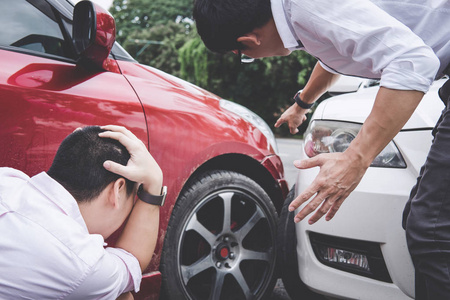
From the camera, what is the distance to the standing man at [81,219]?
1.09 meters

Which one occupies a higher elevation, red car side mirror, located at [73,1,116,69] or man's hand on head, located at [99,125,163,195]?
red car side mirror, located at [73,1,116,69]

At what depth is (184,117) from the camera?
1990 mm

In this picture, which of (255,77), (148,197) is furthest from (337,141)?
(255,77)

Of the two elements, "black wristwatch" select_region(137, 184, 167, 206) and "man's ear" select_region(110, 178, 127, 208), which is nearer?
"man's ear" select_region(110, 178, 127, 208)

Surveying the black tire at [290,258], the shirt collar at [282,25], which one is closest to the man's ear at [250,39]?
the shirt collar at [282,25]

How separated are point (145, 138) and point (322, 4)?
919mm

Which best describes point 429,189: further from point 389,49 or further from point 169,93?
point 169,93

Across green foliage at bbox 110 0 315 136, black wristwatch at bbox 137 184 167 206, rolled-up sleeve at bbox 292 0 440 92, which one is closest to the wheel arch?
black wristwatch at bbox 137 184 167 206

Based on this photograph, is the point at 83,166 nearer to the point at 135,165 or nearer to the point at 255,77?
the point at 135,165

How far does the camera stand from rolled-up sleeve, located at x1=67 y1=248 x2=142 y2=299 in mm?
1152

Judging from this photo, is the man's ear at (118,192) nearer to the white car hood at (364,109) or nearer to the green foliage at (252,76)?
the white car hood at (364,109)

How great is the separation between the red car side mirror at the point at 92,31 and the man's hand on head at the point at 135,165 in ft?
1.45

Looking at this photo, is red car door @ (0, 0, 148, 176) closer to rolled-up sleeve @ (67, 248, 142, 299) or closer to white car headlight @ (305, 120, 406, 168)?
rolled-up sleeve @ (67, 248, 142, 299)

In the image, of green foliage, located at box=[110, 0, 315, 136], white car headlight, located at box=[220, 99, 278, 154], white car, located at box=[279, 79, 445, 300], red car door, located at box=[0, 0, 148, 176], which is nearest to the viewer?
red car door, located at box=[0, 0, 148, 176]
